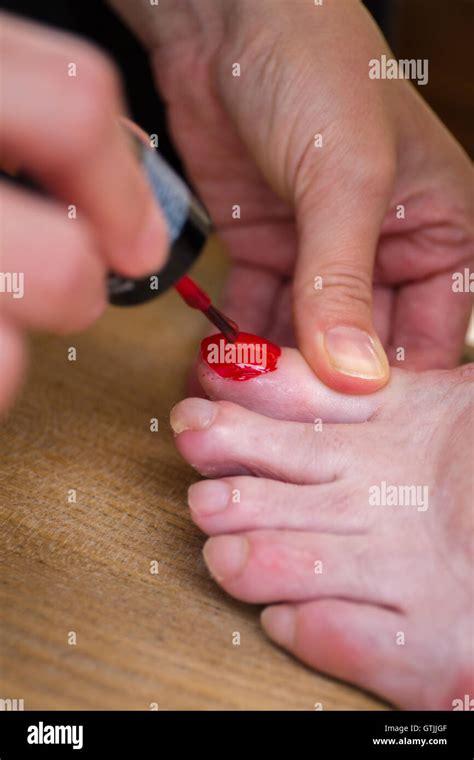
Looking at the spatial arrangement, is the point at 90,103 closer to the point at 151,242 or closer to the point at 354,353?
the point at 151,242

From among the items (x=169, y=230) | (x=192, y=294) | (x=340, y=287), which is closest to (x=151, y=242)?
(x=169, y=230)

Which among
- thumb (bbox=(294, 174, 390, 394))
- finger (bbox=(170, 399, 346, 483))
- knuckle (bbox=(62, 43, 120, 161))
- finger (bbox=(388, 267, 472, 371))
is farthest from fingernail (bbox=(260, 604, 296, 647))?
finger (bbox=(388, 267, 472, 371))

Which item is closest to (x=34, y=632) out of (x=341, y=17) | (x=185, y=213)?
(x=185, y=213)

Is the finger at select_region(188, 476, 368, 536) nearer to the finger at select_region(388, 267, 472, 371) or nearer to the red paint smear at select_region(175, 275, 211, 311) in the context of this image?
the red paint smear at select_region(175, 275, 211, 311)

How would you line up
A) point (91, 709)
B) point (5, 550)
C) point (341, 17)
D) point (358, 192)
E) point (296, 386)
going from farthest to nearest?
point (341, 17) → point (358, 192) → point (296, 386) → point (5, 550) → point (91, 709)

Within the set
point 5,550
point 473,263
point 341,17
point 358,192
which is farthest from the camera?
point 473,263

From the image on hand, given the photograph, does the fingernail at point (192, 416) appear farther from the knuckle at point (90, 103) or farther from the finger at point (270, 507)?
the knuckle at point (90, 103)

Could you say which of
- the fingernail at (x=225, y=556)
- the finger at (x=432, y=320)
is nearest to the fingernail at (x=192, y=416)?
the fingernail at (x=225, y=556)
